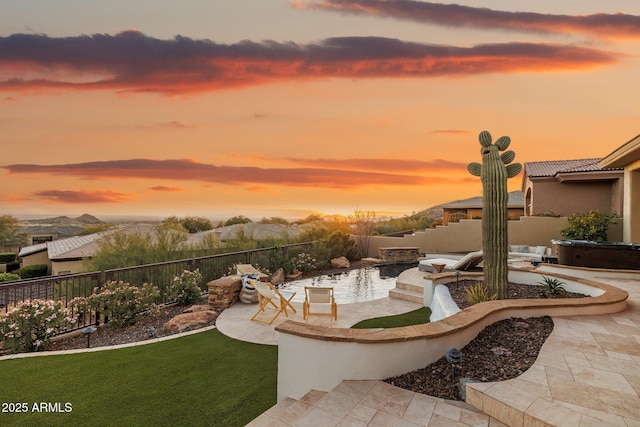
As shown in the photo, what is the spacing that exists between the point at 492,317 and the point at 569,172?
1469cm

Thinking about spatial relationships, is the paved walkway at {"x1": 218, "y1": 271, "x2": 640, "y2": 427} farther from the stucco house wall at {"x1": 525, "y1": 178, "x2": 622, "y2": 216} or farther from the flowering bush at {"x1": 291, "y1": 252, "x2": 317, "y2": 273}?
the stucco house wall at {"x1": 525, "y1": 178, "x2": 622, "y2": 216}

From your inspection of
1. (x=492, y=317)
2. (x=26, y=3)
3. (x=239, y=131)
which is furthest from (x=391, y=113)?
(x=26, y=3)

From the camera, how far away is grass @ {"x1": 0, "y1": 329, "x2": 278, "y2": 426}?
3104mm

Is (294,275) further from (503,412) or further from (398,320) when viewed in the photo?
(503,412)

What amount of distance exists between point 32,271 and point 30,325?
18530mm

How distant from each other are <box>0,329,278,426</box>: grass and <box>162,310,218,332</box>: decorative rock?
2.87 feet

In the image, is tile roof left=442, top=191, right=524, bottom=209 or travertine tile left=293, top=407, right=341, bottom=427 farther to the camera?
tile roof left=442, top=191, right=524, bottom=209

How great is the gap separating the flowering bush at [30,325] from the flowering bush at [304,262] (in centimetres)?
708

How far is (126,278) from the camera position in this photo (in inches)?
283

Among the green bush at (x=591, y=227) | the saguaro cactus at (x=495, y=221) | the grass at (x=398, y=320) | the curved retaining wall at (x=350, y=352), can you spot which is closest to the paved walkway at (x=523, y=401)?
the curved retaining wall at (x=350, y=352)

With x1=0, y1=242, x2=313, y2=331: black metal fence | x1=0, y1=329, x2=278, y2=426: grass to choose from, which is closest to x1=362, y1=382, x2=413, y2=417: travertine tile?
x1=0, y1=329, x2=278, y2=426: grass

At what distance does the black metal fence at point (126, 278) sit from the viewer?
577cm

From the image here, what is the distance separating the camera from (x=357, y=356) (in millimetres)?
3014

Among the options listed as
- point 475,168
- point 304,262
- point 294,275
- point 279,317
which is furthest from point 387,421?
point 304,262
